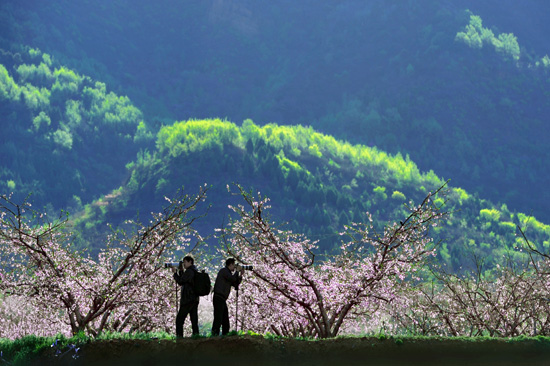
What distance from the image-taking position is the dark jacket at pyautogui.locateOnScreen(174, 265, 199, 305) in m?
19.4

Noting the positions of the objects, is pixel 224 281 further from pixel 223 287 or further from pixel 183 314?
pixel 183 314

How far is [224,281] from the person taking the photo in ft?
64.4

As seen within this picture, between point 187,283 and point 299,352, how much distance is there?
129 inches

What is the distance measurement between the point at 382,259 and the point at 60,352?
875 centimetres

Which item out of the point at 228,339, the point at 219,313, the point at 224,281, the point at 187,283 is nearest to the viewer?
the point at 228,339

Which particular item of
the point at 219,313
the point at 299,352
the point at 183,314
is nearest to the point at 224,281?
the point at 219,313

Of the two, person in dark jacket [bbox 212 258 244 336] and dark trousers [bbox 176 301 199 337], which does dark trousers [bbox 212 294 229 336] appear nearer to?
person in dark jacket [bbox 212 258 244 336]

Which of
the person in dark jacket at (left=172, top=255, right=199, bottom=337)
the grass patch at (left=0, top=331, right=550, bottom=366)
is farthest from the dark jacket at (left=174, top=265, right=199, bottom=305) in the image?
the grass patch at (left=0, top=331, right=550, bottom=366)

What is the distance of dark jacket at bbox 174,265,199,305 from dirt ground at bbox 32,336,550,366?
1.01 meters

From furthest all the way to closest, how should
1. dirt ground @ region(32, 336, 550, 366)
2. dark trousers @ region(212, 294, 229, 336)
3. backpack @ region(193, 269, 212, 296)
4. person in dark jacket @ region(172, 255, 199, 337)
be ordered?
dark trousers @ region(212, 294, 229, 336)
backpack @ region(193, 269, 212, 296)
person in dark jacket @ region(172, 255, 199, 337)
dirt ground @ region(32, 336, 550, 366)

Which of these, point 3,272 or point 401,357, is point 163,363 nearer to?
point 401,357

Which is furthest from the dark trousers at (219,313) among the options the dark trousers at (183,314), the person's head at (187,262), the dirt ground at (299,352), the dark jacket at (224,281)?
the person's head at (187,262)

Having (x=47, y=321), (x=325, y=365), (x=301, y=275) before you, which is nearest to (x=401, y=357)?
(x=325, y=365)

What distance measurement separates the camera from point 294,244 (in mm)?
22406
